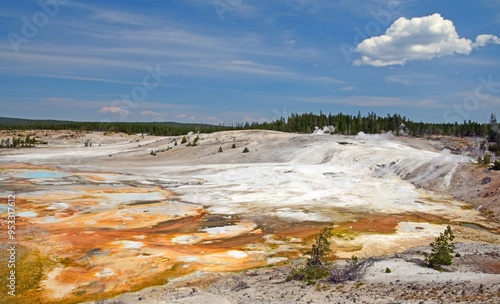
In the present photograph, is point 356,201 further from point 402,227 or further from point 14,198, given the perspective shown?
point 14,198

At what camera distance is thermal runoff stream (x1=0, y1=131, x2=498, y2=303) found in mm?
13641

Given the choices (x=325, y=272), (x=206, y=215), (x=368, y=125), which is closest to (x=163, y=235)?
(x=206, y=215)

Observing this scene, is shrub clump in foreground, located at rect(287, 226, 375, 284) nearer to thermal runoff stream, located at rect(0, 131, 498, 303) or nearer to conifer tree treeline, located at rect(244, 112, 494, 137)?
thermal runoff stream, located at rect(0, 131, 498, 303)

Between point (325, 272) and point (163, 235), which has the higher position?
point (325, 272)

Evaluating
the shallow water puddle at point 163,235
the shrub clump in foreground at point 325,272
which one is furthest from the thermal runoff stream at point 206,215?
the shrub clump in foreground at point 325,272

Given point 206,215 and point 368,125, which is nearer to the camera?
point 206,215

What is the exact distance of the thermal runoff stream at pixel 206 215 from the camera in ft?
44.8

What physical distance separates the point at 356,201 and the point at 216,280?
53.7 feet

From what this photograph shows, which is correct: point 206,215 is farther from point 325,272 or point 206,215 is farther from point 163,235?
point 325,272

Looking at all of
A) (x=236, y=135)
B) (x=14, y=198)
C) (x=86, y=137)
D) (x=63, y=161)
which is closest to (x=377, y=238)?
(x=14, y=198)

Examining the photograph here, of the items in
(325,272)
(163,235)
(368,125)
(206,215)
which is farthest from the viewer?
(368,125)

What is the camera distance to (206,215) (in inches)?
884

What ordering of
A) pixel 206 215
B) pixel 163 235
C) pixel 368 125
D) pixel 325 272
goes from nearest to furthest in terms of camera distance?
pixel 325 272, pixel 163 235, pixel 206 215, pixel 368 125

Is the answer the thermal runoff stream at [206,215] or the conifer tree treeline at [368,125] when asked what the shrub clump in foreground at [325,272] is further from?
the conifer tree treeline at [368,125]
